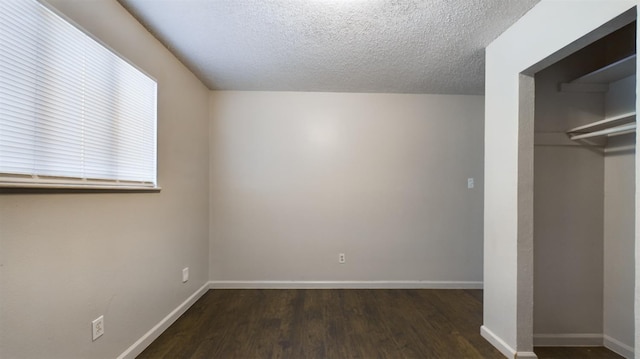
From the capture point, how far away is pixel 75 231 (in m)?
1.40

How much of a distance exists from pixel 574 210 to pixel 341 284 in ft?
7.66

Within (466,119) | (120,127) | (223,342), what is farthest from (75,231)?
(466,119)

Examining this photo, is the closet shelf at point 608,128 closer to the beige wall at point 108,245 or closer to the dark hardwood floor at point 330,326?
the dark hardwood floor at point 330,326

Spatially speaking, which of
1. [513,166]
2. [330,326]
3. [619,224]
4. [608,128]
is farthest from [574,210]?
[330,326]

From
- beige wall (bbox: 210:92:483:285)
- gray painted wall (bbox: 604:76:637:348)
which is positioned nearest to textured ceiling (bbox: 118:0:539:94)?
beige wall (bbox: 210:92:483:285)

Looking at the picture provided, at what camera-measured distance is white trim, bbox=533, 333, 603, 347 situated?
7.15 ft

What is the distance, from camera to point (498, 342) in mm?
2018

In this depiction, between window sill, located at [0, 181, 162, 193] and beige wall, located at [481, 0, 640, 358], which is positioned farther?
beige wall, located at [481, 0, 640, 358]

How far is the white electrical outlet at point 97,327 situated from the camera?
4.96 ft

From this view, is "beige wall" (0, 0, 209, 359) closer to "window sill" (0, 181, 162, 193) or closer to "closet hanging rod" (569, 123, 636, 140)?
"window sill" (0, 181, 162, 193)

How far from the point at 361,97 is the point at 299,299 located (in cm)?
246

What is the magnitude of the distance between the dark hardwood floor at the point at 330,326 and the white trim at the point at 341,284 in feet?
0.28

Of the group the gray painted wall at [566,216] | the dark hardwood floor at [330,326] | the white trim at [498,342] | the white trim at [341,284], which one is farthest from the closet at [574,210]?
the white trim at [341,284]

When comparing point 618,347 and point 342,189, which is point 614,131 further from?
point 342,189
